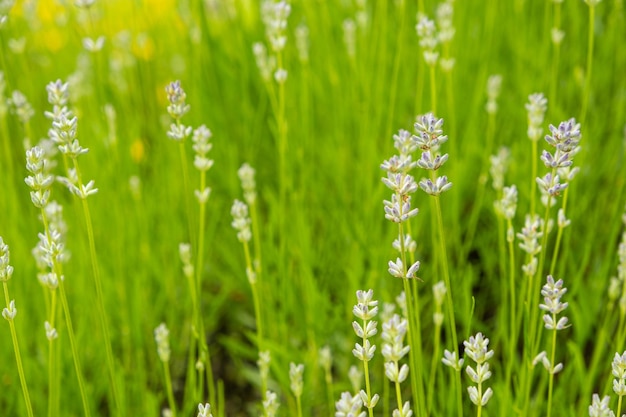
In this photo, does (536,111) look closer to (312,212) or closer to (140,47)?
(312,212)

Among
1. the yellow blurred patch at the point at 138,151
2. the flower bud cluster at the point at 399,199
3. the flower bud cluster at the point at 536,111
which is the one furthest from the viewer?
the yellow blurred patch at the point at 138,151

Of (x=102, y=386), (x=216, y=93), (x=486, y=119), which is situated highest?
(x=216, y=93)

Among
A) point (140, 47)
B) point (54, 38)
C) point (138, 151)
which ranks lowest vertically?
point (138, 151)

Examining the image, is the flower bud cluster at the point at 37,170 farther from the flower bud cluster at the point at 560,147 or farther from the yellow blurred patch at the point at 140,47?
the yellow blurred patch at the point at 140,47

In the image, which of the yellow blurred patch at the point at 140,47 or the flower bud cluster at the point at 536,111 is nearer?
the flower bud cluster at the point at 536,111

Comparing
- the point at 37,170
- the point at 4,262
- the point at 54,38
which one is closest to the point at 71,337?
the point at 4,262

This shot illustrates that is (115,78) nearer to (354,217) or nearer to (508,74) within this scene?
(354,217)

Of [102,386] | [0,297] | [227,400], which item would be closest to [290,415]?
[227,400]

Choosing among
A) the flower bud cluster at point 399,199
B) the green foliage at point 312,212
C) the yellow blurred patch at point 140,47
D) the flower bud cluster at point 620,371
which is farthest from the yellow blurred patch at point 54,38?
the flower bud cluster at point 620,371

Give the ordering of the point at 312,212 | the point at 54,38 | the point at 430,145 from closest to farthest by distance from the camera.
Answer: the point at 430,145 < the point at 312,212 < the point at 54,38
